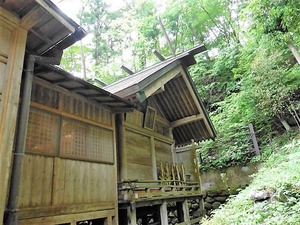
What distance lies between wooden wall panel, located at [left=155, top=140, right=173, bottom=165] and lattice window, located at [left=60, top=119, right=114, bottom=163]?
3.31 meters

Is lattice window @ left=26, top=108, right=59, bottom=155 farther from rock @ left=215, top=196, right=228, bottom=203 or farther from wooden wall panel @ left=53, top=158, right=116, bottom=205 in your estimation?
rock @ left=215, top=196, right=228, bottom=203

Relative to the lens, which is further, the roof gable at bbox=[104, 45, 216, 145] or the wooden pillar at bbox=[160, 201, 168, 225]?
the roof gable at bbox=[104, 45, 216, 145]

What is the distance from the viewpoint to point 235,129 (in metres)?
15.5

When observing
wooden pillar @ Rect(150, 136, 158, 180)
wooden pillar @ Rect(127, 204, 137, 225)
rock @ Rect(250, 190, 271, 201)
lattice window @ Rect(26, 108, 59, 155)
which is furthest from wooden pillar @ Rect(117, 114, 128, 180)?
rock @ Rect(250, 190, 271, 201)

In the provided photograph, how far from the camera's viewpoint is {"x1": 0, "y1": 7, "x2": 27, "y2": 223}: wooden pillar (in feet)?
12.2

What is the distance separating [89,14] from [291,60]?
18425 mm

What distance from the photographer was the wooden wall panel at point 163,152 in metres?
10.4

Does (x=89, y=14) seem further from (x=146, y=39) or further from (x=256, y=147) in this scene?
(x=256, y=147)

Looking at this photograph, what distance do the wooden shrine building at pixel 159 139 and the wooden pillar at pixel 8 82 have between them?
361 cm

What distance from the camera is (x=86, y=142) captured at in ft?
21.5

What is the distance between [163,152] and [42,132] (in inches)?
250

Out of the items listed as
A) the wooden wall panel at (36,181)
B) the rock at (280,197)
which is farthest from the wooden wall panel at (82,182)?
the rock at (280,197)

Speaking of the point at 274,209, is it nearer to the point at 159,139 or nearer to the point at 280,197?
the point at 280,197

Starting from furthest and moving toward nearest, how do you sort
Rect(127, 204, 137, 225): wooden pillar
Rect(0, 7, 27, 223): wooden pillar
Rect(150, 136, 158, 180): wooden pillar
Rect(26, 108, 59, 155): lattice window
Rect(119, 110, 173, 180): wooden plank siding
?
1. Rect(150, 136, 158, 180): wooden pillar
2. Rect(119, 110, 173, 180): wooden plank siding
3. Rect(127, 204, 137, 225): wooden pillar
4. Rect(26, 108, 59, 155): lattice window
5. Rect(0, 7, 27, 223): wooden pillar
